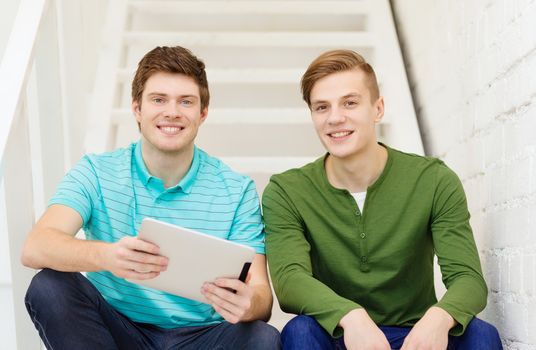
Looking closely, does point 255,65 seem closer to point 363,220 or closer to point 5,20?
point 5,20

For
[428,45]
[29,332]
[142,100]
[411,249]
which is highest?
[428,45]

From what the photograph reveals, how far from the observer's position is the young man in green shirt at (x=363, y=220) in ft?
6.07

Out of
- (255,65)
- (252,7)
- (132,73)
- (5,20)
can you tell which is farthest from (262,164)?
(5,20)

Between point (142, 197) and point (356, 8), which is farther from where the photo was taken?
point (356, 8)

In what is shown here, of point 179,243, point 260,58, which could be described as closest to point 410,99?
point 260,58

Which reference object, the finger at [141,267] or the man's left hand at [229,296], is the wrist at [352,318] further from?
the finger at [141,267]

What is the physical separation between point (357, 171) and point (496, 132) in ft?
1.13

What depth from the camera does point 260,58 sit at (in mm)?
3611

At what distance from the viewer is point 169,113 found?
6.18 ft

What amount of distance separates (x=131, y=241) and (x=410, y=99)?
4.92ft

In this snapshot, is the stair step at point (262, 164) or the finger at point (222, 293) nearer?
the finger at point (222, 293)

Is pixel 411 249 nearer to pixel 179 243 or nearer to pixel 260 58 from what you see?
pixel 179 243

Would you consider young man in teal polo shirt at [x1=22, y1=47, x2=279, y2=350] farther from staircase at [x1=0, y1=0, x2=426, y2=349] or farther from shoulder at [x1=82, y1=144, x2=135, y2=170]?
staircase at [x1=0, y1=0, x2=426, y2=349]

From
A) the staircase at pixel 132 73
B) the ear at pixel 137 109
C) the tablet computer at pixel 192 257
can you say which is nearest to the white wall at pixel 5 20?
the staircase at pixel 132 73
